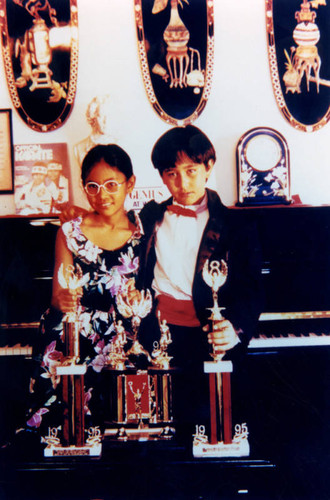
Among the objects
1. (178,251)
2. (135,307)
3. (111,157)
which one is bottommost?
(135,307)

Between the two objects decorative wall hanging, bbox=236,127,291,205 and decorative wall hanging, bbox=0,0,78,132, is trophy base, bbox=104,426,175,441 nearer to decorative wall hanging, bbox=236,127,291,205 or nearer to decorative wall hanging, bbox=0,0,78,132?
decorative wall hanging, bbox=236,127,291,205

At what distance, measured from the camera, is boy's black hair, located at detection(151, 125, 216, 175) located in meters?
2.40

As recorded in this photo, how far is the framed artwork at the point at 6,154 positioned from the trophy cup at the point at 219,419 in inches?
45.6

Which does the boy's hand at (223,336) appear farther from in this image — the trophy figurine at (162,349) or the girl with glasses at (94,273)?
the girl with glasses at (94,273)

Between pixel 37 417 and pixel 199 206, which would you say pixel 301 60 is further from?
pixel 37 417

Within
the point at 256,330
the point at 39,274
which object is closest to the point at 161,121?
the point at 39,274

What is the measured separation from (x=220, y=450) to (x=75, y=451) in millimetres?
745

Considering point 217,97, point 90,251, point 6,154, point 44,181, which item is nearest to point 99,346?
point 90,251

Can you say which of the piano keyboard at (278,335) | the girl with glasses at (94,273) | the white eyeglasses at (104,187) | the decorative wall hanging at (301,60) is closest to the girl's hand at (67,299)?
the girl with glasses at (94,273)

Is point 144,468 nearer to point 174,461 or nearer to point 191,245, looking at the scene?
point 174,461

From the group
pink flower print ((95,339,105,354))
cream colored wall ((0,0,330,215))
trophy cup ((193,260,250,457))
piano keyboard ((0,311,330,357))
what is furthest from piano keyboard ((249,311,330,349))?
pink flower print ((95,339,105,354))

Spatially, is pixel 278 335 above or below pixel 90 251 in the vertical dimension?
below

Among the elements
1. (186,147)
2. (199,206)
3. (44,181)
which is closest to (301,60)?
(186,147)

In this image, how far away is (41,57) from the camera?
2.42 meters
